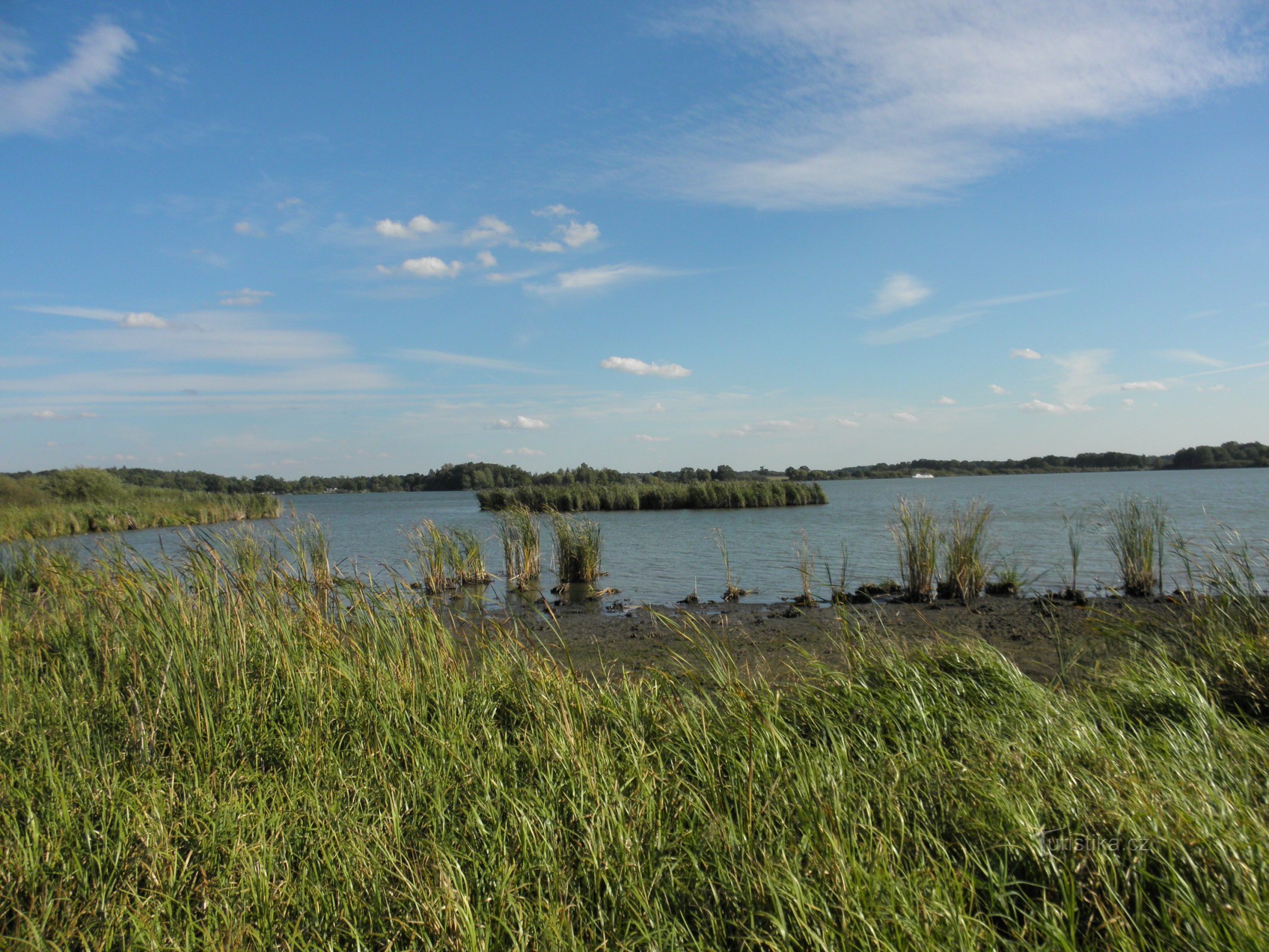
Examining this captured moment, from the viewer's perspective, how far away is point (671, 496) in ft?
155

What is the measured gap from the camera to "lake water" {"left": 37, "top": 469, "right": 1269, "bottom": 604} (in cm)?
1559

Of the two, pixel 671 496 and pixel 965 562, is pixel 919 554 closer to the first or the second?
pixel 965 562

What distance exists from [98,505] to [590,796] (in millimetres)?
42488

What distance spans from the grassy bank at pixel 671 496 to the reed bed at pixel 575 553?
79.7 feet

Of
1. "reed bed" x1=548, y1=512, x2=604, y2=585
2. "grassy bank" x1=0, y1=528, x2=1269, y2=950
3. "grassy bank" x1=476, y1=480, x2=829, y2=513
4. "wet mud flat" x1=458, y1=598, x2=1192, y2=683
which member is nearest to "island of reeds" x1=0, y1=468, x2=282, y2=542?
"grassy bank" x1=476, y1=480, x2=829, y2=513

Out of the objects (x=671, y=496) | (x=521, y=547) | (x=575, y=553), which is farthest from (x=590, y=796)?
(x=671, y=496)

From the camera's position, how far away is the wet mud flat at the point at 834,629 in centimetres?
667

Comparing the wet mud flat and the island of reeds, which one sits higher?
the island of reeds

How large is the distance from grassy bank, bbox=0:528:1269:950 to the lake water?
163cm

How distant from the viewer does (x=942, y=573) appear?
1459 cm

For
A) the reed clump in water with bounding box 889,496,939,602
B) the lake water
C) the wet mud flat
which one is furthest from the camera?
the lake water

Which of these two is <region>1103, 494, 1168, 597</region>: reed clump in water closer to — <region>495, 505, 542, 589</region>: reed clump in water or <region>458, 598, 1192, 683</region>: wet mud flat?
<region>458, 598, 1192, 683</region>: wet mud flat

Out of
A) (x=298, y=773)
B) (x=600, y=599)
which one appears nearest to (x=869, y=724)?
(x=298, y=773)

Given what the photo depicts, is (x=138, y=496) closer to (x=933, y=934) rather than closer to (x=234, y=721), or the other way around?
(x=234, y=721)
